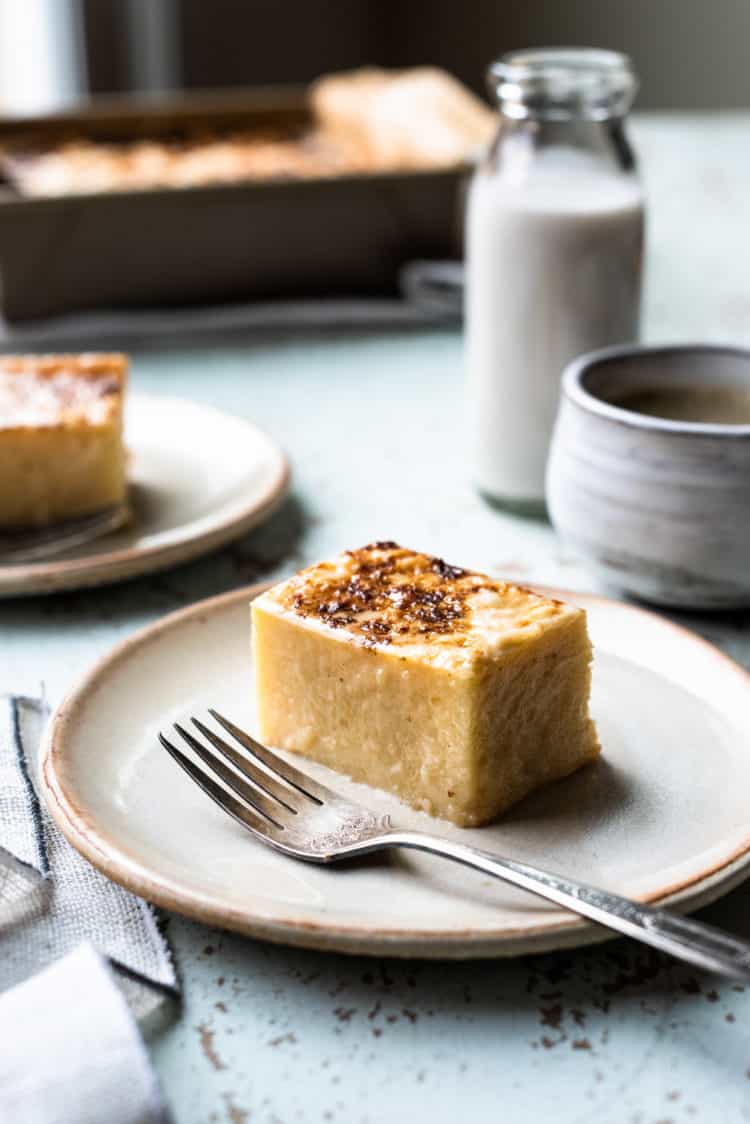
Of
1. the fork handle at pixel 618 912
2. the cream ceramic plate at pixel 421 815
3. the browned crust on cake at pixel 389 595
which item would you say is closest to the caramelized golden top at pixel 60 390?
the cream ceramic plate at pixel 421 815

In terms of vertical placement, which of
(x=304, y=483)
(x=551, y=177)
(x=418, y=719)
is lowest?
(x=304, y=483)

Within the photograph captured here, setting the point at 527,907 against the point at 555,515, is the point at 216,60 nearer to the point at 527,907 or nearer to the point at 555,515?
the point at 555,515

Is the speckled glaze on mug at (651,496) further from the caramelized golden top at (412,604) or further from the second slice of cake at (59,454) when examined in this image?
the second slice of cake at (59,454)

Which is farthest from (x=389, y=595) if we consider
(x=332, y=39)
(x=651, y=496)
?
(x=332, y=39)

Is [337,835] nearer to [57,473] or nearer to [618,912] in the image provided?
[618,912]

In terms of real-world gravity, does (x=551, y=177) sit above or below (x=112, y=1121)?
above

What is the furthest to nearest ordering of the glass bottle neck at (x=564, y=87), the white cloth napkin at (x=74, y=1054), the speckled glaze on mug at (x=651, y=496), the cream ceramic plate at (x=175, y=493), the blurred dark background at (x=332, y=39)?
the blurred dark background at (x=332, y=39) → the glass bottle neck at (x=564, y=87) → the cream ceramic plate at (x=175, y=493) → the speckled glaze on mug at (x=651, y=496) → the white cloth napkin at (x=74, y=1054)

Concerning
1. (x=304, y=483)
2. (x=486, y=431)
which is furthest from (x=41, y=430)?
(x=486, y=431)
